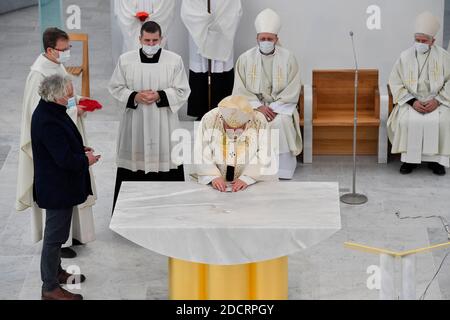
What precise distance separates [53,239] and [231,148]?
125 centimetres

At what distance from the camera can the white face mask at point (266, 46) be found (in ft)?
33.9

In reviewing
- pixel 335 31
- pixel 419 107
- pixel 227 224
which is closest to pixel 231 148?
pixel 227 224

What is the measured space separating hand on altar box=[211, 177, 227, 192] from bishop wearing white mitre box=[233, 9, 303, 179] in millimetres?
2443

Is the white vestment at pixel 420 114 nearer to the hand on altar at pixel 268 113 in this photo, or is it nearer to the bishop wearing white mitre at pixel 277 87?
the bishop wearing white mitre at pixel 277 87

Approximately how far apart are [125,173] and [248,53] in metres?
1.68

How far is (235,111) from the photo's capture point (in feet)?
26.2

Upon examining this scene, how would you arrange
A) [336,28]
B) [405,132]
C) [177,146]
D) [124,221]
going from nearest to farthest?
[124,221]
[177,146]
[405,132]
[336,28]

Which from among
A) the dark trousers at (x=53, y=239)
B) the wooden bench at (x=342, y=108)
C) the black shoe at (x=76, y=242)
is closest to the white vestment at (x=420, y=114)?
the wooden bench at (x=342, y=108)

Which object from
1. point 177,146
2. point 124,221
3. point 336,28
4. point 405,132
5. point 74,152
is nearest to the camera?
point 124,221

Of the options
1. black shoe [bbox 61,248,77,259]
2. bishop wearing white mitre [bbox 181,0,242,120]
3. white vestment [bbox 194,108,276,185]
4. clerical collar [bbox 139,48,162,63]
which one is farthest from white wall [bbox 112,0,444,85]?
white vestment [bbox 194,108,276,185]

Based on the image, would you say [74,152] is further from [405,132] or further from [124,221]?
[405,132]

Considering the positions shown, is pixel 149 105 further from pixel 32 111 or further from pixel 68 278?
pixel 68 278
